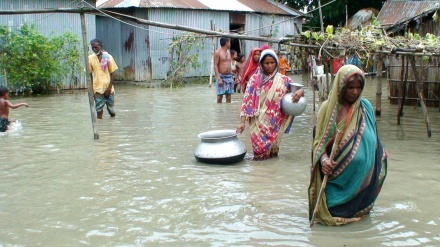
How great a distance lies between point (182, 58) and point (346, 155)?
17.4 m

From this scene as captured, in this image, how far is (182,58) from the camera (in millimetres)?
21484

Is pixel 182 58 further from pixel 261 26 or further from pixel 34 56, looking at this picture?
pixel 34 56

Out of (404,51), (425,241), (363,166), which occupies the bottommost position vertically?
(425,241)

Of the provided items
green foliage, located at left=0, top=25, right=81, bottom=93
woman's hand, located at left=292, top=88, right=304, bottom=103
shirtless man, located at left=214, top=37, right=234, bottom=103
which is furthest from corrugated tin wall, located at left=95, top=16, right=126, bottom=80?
woman's hand, located at left=292, top=88, right=304, bottom=103

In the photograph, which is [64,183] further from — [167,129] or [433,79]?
[433,79]

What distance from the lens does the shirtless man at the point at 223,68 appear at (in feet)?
42.1

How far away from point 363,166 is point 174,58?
57.9ft

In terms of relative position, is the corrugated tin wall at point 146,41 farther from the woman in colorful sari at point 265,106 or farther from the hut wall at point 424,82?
the woman in colorful sari at point 265,106

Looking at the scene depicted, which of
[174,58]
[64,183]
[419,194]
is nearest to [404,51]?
[419,194]

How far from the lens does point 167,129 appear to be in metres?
10.1

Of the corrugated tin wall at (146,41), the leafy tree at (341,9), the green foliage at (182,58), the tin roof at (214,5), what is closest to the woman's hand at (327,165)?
the green foliage at (182,58)

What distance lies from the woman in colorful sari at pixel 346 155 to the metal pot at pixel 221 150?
7.94ft

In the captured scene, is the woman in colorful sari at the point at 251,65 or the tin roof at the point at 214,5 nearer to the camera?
the woman in colorful sari at the point at 251,65

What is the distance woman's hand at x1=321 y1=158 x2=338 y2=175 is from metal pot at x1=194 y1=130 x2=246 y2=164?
2561mm
